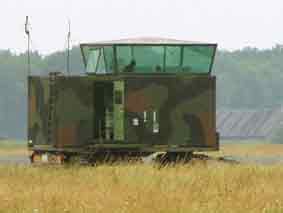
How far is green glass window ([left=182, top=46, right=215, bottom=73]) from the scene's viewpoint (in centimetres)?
2627

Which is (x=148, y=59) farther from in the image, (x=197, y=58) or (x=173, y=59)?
(x=197, y=58)

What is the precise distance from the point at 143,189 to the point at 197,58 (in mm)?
9187

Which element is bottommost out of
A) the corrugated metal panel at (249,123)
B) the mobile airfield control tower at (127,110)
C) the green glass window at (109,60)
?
the corrugated metal panel at (249,123)

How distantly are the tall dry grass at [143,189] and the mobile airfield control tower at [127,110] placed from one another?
81 centimetres

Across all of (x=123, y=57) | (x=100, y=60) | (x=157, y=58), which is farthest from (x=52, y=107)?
(x=157, y=58)

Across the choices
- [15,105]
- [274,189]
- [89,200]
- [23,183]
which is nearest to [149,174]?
[23,183]

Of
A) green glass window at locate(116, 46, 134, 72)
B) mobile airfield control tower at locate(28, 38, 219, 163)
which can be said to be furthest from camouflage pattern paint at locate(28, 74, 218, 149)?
green glass window at locate(116, 46, 134, 72)

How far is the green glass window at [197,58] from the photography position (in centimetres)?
2627

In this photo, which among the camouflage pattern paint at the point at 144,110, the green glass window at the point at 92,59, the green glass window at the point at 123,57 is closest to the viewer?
the camouflage pattern paint at the point at 144,110

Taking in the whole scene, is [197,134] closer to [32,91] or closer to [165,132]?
[165,132]

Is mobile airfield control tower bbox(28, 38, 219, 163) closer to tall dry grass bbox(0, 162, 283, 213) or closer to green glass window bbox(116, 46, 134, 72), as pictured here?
green glass window bbox(116, 46, 134, 72)

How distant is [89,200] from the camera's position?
1565cm

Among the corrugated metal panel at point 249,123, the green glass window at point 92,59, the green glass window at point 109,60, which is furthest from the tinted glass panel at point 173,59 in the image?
the corrugated metal panel at point 249,123

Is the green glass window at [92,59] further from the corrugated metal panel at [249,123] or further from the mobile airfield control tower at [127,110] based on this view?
the corrugated metal panel at [249,123]
